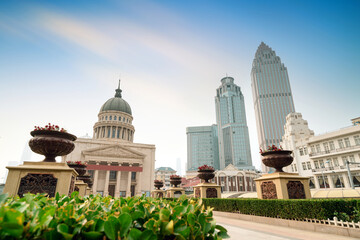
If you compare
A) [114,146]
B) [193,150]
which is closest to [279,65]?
[193,150]

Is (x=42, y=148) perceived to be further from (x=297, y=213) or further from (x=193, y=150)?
(x=193, y=150)

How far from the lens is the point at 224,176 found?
72.6m

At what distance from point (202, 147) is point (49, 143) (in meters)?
173

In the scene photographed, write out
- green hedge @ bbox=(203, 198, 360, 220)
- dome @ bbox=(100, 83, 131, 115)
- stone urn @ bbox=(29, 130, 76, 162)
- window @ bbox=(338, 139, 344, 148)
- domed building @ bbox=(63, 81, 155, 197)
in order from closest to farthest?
stone urn @ bbox=(29, 130, 76, 162) → green hedge @ bbox=(203, 198, 360, 220) → window @ bbox=(338, 139, 344, 148) → domed building @ bbox=(63, 81, 155, 197) → dome @ bbox=(100, 83, 131, 115)

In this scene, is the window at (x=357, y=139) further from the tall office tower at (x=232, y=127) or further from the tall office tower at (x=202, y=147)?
the tall office tower at (x=202, y=147)

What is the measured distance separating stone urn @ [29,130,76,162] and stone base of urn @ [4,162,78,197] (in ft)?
1.44

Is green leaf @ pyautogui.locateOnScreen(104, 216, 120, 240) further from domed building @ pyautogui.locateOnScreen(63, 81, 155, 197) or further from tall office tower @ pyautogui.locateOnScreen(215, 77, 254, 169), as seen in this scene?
tall office tower @ pyautogui.locateOnScreen(215, 77, 254, 169)

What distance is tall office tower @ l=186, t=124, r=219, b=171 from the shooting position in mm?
170050

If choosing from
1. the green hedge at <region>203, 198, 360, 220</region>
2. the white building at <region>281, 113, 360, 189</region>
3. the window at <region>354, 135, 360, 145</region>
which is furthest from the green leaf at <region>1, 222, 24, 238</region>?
the window at <region>354, 135, 360, 145</region>

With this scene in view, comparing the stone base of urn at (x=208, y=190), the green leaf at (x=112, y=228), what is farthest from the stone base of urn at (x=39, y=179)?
the stone base of urn at (x=208, y=190)

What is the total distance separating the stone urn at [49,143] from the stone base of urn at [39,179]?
0.44m

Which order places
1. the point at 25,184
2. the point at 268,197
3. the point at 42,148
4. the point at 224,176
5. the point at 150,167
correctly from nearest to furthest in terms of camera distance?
the point at 25,184, the point at 42,148, the point at 268,197, the point at 150,167, the point at 224,176

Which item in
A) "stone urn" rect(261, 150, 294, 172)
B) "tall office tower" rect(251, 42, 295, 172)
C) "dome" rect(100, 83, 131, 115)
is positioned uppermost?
"tall office tower" rect(251, 42, 295, 172)

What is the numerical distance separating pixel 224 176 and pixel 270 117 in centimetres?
9989
